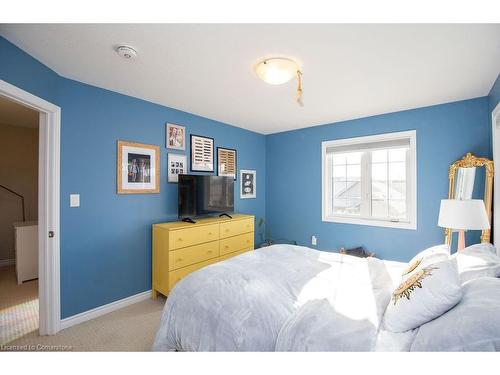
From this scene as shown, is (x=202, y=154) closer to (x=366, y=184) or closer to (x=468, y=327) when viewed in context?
(x=366, y=184)

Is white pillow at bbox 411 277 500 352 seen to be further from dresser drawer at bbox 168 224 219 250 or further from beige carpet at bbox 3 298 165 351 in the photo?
dresser drawer at bbox 168 224 219 250

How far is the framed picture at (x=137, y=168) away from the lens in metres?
2.42

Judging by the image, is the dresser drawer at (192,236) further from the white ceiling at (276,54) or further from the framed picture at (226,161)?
the white ceiling at (276,54)

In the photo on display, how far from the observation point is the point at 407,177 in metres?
3.00

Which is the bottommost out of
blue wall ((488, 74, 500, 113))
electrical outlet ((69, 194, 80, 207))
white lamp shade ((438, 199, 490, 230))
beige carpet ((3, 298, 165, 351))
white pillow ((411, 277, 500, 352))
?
beige carpet ((3, 298, 165, 351))

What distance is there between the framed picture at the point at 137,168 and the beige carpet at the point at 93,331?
4.16 ft

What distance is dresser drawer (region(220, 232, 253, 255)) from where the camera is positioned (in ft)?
9.70

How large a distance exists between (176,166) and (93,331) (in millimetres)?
1860

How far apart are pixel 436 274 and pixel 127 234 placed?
8.74ft

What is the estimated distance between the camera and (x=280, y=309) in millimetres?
1168

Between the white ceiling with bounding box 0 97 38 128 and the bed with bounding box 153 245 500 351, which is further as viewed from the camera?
the white ceiling with bounding box 0 97 38 128

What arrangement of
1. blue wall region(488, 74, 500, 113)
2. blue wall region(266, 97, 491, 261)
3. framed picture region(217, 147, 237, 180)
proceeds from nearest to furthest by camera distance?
1. blue wall region(488, 74, 500, 113)
2. blue wall region(266, 97, 491, 261)
3. framed picture region(217, 147, 237, 180)

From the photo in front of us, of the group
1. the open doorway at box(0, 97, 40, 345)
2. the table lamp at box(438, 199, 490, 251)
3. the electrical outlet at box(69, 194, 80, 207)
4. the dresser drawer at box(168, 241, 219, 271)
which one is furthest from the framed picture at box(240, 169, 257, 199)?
the open doorway at box(0, 97, 40, 345)

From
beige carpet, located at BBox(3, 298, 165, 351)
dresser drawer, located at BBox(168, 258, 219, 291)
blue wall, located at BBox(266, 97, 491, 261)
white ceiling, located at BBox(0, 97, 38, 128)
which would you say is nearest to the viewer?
beige carpet, located at BBox(3, 298, 165, 351)
